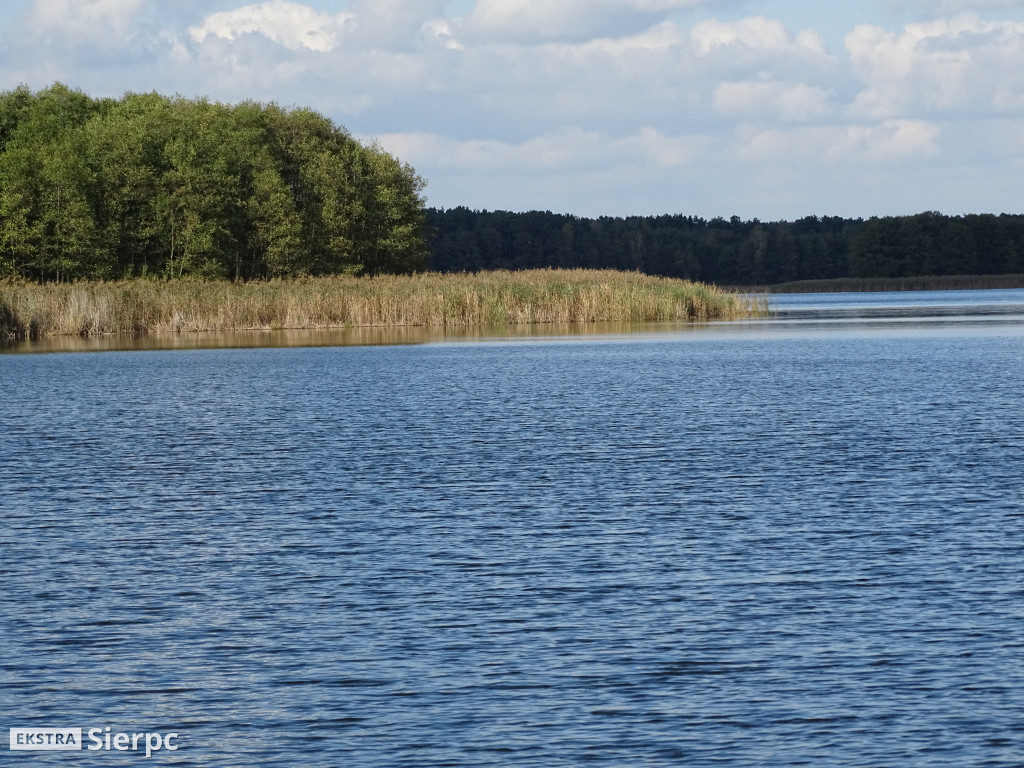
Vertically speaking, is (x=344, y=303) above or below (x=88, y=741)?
above

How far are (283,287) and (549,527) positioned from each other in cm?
4285

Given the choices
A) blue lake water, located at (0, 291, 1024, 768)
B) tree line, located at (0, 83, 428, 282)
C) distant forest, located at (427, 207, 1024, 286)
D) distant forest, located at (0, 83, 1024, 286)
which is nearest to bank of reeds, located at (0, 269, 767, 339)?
distant forest, located at (0, 83, 1024, 286)

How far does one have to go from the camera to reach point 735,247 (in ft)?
588

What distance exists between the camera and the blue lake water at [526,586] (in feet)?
22.0

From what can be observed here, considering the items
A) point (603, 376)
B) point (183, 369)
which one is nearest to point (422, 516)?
point (603, 376)

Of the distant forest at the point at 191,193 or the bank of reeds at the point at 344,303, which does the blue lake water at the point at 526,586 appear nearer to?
the bank of reeds at the point at 344,303

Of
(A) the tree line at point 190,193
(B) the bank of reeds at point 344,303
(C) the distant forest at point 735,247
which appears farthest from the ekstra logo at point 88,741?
(C) the distant forest at point 735,247

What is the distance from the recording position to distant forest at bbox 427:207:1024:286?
148 meters

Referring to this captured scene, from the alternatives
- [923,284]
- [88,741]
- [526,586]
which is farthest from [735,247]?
[88,741]

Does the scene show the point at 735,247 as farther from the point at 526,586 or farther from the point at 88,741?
the point at 88,741

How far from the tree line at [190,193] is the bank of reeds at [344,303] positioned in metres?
11.4

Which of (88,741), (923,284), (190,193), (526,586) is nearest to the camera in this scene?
(88,741)

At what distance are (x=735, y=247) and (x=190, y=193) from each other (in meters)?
122

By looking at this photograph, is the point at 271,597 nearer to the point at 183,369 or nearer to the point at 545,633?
the point at 545,633
